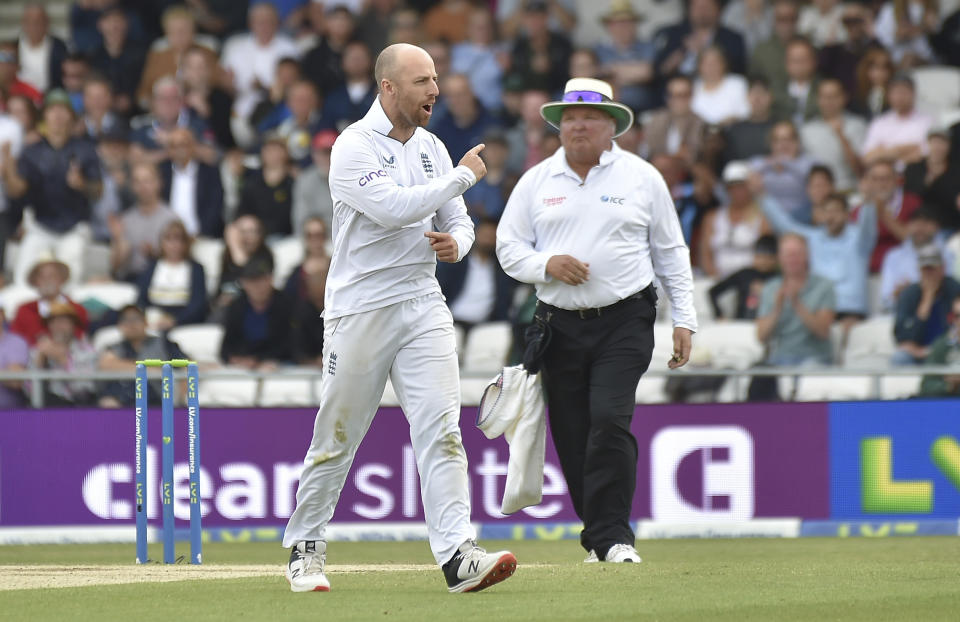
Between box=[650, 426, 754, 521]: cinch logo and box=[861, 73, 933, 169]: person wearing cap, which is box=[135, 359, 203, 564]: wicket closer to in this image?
box=[650, 426, 754, 521]: cinch logo

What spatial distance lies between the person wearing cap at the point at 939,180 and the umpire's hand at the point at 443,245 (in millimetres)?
7879

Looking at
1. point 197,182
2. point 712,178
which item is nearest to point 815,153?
point 712,178

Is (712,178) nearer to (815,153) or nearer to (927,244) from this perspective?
(815,153)

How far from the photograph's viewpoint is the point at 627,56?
1716 centimetres

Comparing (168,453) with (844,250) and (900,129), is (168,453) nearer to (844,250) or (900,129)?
(844,250)

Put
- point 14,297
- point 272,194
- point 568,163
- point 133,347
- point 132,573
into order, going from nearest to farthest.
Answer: point 132,573, point 568,163, point 133,347, point 14,297, point 272,194

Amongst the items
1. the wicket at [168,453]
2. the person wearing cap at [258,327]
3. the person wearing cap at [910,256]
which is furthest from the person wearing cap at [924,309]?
the wicket at [168,453]

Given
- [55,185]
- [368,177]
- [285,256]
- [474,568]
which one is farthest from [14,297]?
[474,568]

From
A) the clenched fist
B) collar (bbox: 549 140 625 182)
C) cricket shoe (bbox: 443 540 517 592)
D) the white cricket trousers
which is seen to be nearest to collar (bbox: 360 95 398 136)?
the clenched fist

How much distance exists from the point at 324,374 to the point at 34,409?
5574 mm

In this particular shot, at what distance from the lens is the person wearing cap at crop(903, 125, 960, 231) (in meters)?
14.3

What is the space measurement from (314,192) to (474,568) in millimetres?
9246

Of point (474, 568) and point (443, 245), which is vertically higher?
point (443, 245)

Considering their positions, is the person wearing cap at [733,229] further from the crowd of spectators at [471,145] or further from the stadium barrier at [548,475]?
the stadium barrier at [548,475]
